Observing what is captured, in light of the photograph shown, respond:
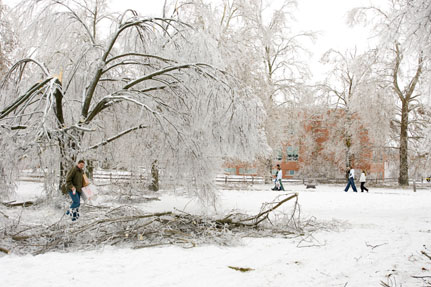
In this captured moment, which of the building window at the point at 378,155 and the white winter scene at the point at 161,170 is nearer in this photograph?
the white winter scene at the point at 161,170

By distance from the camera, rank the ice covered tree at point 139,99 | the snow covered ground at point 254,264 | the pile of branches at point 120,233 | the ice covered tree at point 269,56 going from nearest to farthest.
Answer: the snow covered ground at point 254,264, the pile of branches at point 120,233, the ice covered tree at point 139,99, the ice covered tree at point 269,56

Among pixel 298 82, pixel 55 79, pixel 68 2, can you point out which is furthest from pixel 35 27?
pixel 298 82

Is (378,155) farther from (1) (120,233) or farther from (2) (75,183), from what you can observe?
(1) (120,233)

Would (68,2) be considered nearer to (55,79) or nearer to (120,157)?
(55,79)

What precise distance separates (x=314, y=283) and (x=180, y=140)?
5.26 m

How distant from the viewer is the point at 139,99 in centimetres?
954

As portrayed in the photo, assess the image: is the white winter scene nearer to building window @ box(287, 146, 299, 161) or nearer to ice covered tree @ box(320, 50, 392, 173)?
ice covered tree @ box(320, 50, 392, 173)

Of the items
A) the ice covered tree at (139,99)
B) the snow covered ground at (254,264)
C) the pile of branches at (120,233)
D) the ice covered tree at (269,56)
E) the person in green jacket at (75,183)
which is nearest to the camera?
the snow covered ground at (254,264)

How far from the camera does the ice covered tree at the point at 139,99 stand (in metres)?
8.05

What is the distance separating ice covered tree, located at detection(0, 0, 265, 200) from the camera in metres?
8.05

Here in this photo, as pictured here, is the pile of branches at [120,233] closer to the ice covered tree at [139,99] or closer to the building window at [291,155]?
the ice covered tree at [139,99]

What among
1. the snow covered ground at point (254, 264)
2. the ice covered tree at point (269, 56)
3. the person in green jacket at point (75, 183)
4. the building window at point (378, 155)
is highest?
the ice covered tree at point (269, 56)

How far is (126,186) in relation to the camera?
1342cm

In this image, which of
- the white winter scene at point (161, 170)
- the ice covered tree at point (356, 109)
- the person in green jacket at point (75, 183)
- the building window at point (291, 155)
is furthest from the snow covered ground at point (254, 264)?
the building window at point (291, 155)
